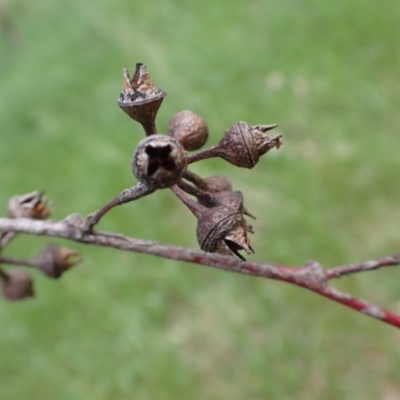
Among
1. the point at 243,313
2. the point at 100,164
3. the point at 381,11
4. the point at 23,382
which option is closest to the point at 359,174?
the point at 243,313

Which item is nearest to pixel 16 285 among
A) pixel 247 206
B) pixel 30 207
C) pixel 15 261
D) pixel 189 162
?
pixel 15 261

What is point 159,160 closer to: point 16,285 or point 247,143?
point 247,143

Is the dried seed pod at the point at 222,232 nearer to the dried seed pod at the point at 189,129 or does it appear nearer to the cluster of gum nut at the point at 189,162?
the cluster of gum nut at the point at 189,162

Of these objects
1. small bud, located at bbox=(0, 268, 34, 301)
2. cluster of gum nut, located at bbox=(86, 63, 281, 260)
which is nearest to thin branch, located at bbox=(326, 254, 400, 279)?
cluster of gum nut, located at bbox=(86, 63, 281, 260)

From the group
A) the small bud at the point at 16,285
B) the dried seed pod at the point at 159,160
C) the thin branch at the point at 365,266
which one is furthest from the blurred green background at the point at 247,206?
the dried seed pod at the point at 159,160

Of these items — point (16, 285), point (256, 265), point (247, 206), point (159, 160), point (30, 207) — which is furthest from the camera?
point (247, 206)

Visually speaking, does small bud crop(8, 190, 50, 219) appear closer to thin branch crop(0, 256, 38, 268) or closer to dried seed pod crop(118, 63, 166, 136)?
thin branch crop(0, 256, 38, 268)

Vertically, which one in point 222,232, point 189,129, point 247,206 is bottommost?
point 222,232
